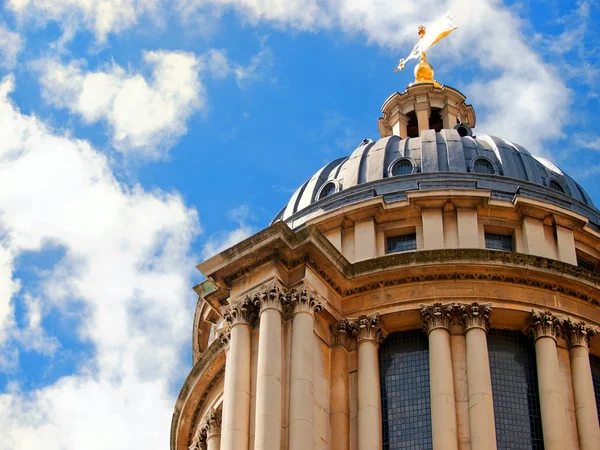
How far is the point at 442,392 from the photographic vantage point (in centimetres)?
4231

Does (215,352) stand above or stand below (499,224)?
below

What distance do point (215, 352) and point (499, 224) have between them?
11.1 m

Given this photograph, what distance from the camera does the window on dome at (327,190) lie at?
54353 millimetres

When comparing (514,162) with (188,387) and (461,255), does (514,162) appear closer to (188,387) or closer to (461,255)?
(461,255)

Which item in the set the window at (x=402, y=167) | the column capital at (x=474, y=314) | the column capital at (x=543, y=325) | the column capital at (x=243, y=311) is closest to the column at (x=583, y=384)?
the column capital at (x=543, y=325)

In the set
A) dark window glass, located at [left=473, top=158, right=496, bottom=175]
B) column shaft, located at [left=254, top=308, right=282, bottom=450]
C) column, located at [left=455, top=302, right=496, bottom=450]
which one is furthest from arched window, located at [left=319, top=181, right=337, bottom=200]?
column shaft, located at [left=254, top=308, right=282, bottom=450]

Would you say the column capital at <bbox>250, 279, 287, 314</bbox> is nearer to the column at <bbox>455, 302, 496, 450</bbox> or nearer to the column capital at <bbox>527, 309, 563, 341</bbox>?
the column at <bbox>455, 302, 496, 450</bbox>

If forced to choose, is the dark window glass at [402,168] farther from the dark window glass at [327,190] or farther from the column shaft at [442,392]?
the column shaft at [442,392]

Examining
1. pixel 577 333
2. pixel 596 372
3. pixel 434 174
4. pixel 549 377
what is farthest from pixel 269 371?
pixel 434 174

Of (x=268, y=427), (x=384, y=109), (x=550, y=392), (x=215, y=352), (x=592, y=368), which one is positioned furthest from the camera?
(x=384, y=109)

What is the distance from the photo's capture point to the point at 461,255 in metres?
45.7

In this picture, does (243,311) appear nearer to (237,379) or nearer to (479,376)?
(237,379)

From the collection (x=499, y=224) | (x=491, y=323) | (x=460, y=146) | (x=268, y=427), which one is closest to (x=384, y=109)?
(x=460, y=146)

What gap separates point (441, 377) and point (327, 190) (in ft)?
44.9
